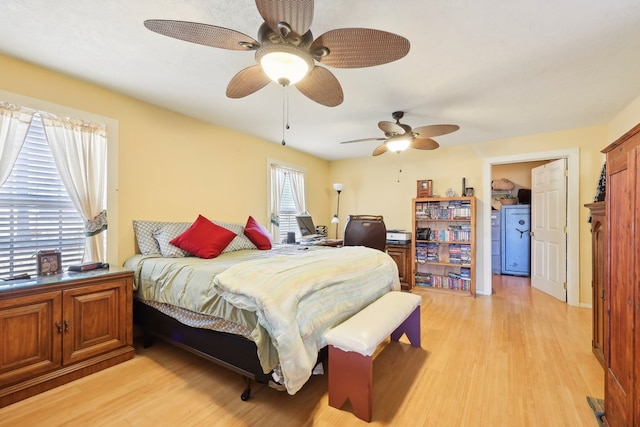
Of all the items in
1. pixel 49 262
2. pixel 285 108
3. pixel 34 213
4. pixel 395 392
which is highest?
pixel 285 108

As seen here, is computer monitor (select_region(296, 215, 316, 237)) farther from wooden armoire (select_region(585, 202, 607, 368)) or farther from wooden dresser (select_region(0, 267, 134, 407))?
wooden armoire (select_region(585, 202, 607, 368))

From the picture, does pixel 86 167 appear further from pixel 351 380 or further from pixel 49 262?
pixel 351 380

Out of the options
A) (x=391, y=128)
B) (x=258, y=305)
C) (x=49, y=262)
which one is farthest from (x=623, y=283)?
(x=49, y=262)

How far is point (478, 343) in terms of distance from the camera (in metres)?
2.58

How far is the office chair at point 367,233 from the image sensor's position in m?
3.82

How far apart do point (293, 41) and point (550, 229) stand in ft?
15.5

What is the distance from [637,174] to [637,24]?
124 cm

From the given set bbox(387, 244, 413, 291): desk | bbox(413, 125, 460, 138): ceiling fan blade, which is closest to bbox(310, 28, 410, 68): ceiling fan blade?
bbox(413, 125, 460, 138): ceiling fan blade

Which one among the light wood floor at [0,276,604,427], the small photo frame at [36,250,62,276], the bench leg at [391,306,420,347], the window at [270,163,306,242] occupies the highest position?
the window at [270,163,306,242]

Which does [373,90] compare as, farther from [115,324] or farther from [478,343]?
[115,324]

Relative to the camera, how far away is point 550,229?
4.22 meters

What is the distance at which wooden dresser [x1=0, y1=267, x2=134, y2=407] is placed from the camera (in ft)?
Result: 5.79

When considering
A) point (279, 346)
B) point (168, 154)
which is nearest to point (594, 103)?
point (279, 346)

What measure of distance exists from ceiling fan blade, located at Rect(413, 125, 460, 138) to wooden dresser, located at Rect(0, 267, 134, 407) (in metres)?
3.04
